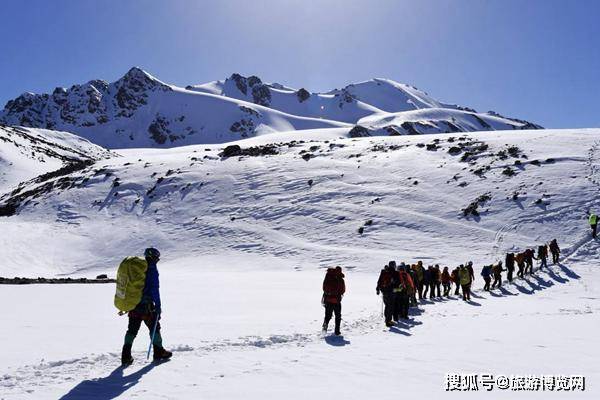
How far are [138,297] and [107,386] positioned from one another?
153 centimetres

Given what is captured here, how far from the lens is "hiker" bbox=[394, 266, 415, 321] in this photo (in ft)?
45.9

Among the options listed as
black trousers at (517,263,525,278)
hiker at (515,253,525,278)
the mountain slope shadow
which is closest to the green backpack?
the mountain slope shadow

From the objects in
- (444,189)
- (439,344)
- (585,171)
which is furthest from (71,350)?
(585,171)

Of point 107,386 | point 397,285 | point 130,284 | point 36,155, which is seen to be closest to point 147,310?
point 130,284

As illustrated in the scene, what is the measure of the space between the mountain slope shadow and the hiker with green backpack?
2.10 feet

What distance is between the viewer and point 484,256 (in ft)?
100

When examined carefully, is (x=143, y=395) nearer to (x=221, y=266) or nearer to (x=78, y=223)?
(x=221, y=266)

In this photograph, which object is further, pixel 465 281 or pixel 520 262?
pixel 520 262

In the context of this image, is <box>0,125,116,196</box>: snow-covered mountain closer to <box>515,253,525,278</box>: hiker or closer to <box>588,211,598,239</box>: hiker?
<box>515,253,525,278</box>: hiker

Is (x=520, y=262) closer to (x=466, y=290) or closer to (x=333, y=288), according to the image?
(x=466, y=290)

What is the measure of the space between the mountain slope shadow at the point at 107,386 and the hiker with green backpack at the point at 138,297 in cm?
64

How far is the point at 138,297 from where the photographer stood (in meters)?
8.06

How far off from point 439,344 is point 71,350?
7795 mm

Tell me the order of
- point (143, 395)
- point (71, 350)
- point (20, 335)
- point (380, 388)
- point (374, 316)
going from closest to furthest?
point (143, 395)
point (380, 388)
point (71, 350)
point (20, 335)
point (374, 316)
